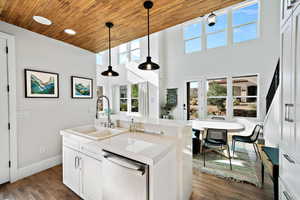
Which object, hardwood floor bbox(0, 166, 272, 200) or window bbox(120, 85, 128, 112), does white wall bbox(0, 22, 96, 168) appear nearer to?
hardwood floor bbox(0, 166, 272, 200)

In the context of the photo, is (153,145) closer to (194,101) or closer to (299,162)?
(299,162)

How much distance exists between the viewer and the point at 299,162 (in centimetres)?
84

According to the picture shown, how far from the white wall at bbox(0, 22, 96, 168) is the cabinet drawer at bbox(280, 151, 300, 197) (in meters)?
3.56

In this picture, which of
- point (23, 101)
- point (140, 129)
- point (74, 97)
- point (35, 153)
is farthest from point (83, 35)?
point (35, 153)

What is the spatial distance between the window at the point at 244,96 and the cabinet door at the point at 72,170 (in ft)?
15.9

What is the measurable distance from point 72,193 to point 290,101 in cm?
282

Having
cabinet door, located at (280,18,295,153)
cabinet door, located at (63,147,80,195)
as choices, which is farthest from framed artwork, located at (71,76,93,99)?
cabinet door, located at (280,18,295,153)

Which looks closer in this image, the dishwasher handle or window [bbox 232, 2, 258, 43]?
the dishwasher handle

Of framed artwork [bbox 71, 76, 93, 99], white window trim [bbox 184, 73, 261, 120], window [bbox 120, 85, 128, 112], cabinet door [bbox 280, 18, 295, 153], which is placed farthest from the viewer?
window [bbox 120, 85, 128, 112]

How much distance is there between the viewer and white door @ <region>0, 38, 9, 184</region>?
2.06 m

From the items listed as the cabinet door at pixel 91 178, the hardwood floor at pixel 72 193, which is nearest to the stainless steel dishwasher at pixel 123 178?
the cabinet door at pixel 91 178

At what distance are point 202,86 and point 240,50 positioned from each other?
1669 mm

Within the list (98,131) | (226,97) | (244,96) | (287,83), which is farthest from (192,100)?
(287,83)

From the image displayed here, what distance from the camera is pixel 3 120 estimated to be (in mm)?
2074
